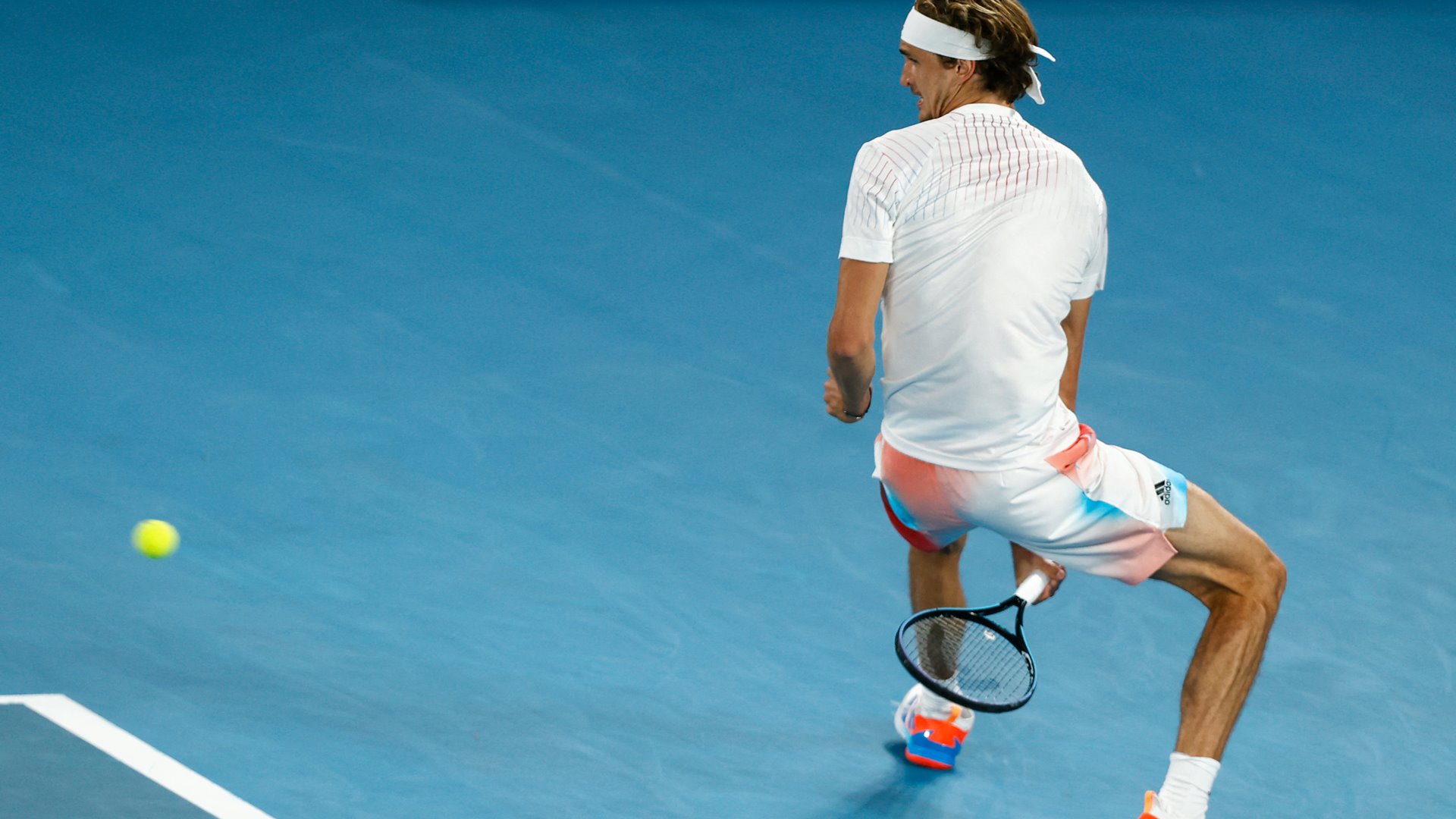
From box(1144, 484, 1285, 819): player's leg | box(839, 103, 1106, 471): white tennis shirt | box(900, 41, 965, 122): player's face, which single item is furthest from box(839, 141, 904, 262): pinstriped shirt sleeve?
box(1144, 484, 1285, 819): player's leg

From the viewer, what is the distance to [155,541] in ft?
15.6

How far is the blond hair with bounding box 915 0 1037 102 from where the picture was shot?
11.3 ft

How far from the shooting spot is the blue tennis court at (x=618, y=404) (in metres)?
4.09

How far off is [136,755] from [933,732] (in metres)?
1.80

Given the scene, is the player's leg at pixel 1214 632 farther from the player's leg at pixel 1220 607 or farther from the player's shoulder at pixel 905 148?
the player's shoulder at pixel 905 148

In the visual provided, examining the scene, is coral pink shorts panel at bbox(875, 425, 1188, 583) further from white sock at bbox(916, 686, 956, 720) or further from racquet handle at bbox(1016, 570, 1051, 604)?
white sock at bbox(916, 686, 956, 720)

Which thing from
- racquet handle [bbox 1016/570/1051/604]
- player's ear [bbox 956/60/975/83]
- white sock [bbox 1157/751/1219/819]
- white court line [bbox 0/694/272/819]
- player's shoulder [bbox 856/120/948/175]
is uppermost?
player's ear [bbox 956/60/975/83]

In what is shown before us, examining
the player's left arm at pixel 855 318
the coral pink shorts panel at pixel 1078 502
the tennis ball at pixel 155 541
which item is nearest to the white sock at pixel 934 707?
the coral pink shorts panel at pixel 1078 502

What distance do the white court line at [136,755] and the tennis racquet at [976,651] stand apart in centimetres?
142

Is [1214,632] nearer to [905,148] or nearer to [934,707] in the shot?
[934,707]

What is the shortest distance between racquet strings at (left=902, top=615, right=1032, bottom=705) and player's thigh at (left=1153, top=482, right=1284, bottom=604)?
37 cm

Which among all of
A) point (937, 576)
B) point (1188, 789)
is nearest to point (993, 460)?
point (937, 576)

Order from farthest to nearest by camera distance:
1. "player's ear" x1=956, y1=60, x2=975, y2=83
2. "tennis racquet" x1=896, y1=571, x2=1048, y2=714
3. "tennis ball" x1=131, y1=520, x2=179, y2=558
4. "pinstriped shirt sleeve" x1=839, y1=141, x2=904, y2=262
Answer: "tennis ball" x1=131, y1=520, x2=179, y2=558 → "tennis racquet" x1=896, y1=571, x2=1048, y2=714 → "player's ear" x1=956, y1=60, x2=975, y2=83 → "pinstriped shirt sleeve" x1=839, y1=141, x2=904, y2=262

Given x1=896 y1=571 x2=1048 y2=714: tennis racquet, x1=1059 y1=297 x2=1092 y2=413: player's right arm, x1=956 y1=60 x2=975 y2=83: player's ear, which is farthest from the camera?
x1=1059 y1=297 x2=1092 y2=413: player's right arm
